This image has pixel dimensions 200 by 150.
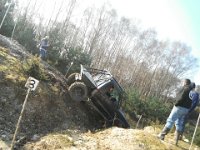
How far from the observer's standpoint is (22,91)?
12.1 m

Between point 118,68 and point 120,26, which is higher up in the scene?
point 120,26

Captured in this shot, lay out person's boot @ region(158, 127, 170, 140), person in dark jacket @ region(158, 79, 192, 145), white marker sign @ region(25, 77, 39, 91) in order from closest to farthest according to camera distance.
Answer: white marker sign @ region(25, 77, 39, 91) < person in dark jacket @ region(158, 79, 192, 145) < person's boot @ region(158, 127, 170, 140)

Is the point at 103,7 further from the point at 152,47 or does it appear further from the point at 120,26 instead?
the point at 152,47

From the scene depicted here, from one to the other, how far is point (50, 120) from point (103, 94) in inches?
119

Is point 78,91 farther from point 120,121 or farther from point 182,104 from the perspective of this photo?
point 182,104

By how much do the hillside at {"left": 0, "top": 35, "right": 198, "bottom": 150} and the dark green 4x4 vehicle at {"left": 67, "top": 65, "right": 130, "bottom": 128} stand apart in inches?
21.8

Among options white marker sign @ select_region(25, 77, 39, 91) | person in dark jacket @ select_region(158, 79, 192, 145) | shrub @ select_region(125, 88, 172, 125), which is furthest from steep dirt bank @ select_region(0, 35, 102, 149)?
shrub @ select_region(125, 88, 172, 125)

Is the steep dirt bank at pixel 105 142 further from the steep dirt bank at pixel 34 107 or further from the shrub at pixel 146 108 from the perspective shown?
the shrub at pixel 146 108

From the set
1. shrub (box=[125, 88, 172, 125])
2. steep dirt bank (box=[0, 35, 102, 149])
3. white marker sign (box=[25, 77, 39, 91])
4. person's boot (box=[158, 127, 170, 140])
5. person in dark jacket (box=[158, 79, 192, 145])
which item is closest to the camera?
white marker sign (box=[25, 77, 39, 91])

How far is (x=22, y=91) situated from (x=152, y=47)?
42.8m

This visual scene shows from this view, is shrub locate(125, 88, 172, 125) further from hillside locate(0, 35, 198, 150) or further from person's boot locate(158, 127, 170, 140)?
person's boot locate(158, 127, 170, 140)

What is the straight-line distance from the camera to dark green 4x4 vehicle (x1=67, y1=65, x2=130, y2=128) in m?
13.9

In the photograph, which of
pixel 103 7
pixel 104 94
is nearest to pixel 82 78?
pixel 104 94

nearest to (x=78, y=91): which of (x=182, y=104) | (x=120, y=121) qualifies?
(x=120, y=121)
